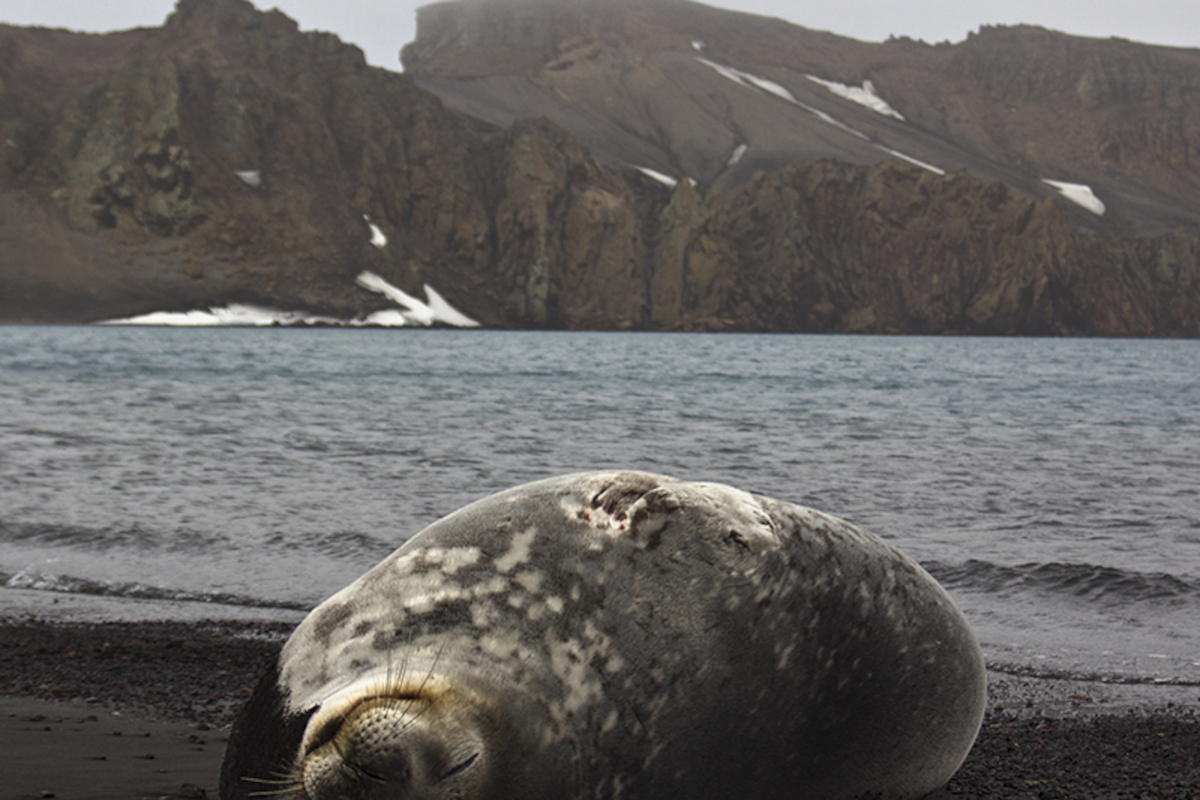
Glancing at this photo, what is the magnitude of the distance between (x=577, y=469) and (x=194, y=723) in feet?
37.0

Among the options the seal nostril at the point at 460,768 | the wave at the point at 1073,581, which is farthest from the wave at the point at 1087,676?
the seal nostril at the point at 460,768

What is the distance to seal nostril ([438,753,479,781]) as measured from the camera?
2.45 meters

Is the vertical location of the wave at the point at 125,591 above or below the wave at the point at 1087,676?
below

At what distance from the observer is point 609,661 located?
9.99ft

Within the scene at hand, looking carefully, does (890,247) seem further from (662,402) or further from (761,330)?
(662,402)

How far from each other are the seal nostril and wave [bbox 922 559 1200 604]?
7969 millimetres

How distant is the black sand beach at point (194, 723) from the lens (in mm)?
4438

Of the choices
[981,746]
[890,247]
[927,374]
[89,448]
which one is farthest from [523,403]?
[890,247]

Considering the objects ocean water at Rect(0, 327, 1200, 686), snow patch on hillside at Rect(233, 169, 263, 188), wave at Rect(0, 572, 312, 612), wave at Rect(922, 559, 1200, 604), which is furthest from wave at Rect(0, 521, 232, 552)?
snow patch on hillside at Rect(233, 169, 263, 188)

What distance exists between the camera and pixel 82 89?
170875 mm

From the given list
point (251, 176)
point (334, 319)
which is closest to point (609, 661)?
point (334, 319)

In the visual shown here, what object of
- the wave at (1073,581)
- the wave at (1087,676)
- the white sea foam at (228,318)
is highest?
the wave at (1087,676)

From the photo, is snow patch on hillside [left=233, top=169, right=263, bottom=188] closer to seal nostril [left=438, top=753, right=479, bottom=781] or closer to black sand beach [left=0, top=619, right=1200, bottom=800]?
black sand beach [left=0, top=619, right=1200, bottom=800]

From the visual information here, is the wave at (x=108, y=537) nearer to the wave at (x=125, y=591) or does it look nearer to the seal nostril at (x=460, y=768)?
the wave at (x=125, y=591)
